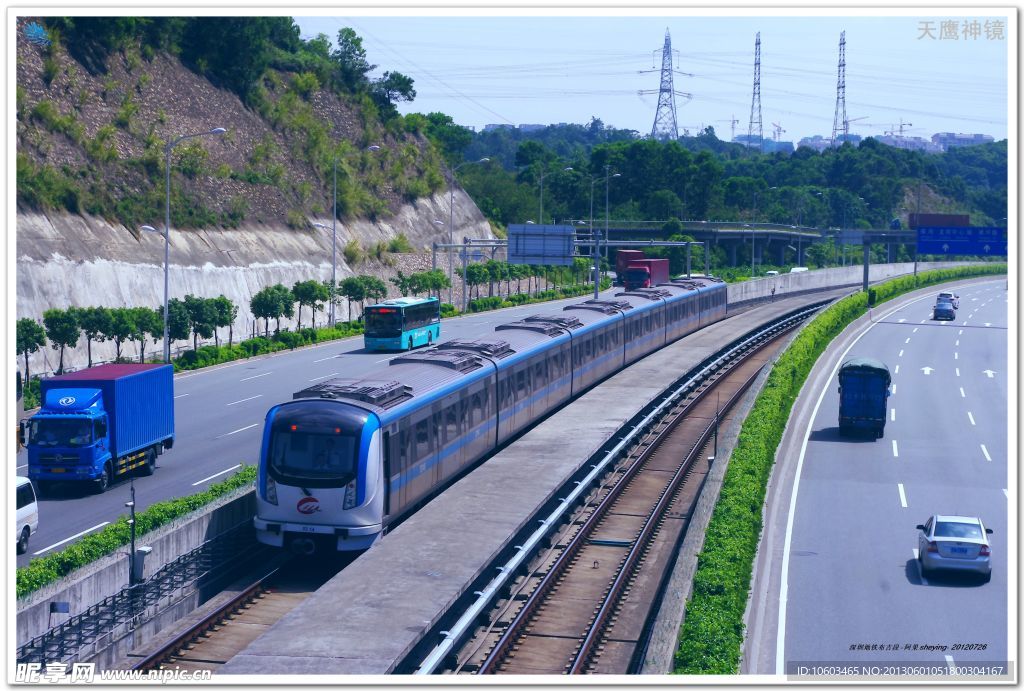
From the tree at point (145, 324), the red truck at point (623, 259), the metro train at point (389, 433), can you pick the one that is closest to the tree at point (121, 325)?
the tree at point (145, 324)

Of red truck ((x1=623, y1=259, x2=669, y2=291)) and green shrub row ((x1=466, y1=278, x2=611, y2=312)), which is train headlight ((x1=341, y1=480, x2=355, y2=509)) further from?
red truck ((x1=623, y1=259, x2=669, y2=291))

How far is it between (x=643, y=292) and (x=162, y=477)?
117 feet

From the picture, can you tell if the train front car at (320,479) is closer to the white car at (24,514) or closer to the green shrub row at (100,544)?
the green shrub row at (100,544)

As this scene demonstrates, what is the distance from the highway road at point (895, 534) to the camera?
21.8m

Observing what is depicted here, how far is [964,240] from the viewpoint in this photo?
6219 centimetres

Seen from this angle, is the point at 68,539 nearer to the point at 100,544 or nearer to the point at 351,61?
the point at 100,544

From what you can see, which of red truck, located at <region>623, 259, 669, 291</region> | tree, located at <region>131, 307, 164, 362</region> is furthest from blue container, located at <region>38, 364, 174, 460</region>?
red truck, located at <region>623, 259, 669, 291</region>

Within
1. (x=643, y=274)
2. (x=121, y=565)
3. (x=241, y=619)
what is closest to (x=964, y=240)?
(x=643, y=274)

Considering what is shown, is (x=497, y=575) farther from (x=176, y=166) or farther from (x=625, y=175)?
(x=625, y=175)

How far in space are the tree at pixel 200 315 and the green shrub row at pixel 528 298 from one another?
1372 inches

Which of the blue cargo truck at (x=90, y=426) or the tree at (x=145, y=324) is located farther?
the tree at (x=145, y=324)

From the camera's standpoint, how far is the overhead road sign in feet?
242

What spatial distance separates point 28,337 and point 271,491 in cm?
2600

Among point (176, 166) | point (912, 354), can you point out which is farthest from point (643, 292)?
point (176, 166)
